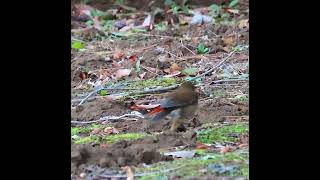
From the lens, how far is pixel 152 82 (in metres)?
5.71

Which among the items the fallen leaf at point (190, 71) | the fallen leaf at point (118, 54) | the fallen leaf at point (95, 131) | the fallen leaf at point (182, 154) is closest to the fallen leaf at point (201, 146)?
the fallen leaf at point (182, 154)

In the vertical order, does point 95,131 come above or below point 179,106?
below

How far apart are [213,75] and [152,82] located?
543 mm

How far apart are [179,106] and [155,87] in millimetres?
866

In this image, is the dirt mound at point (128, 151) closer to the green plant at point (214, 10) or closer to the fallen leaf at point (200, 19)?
the fallen leaf at point (200, 19)

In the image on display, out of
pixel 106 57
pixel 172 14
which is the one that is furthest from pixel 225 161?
pixel 172 14

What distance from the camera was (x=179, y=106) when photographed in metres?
4.73

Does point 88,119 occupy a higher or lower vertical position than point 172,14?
lower

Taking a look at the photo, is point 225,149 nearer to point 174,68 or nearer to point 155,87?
point 155,87

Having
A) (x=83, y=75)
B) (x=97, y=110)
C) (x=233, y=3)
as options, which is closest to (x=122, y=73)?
(x=83, y=75)

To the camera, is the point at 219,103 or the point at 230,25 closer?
the point at 219,103

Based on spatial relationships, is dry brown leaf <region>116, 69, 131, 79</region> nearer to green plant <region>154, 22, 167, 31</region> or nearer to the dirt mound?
green plant <region>154, 22, 167, 31</region>
